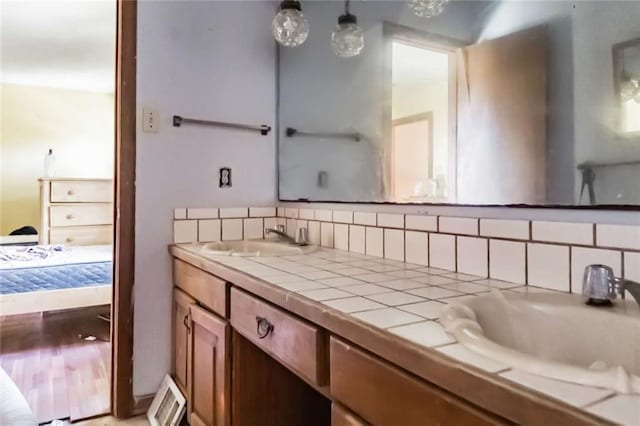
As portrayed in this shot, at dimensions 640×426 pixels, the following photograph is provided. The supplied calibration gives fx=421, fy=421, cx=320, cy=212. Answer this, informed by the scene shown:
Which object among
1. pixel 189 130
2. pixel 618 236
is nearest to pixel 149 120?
pixel 189 130

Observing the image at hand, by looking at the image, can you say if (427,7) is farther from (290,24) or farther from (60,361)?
(60,361)

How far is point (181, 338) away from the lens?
1669 millimetres

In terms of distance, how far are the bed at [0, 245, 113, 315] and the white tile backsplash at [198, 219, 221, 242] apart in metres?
0.99

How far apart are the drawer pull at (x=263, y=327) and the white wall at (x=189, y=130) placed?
919 millimetres

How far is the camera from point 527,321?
78cm

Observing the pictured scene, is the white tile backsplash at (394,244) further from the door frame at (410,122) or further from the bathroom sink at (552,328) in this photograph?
the bathroom sink at (552,328)

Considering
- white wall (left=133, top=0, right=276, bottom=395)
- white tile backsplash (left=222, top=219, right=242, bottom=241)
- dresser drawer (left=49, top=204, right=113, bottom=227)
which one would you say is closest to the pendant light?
white wall (left=133, top=0, right=276, bottom=395)

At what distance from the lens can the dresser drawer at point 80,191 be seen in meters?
4.41

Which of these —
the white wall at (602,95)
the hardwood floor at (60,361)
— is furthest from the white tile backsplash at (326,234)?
the hardwood floor at (60,361)

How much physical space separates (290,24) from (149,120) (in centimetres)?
71

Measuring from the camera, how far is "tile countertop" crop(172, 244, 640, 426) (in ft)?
1.39

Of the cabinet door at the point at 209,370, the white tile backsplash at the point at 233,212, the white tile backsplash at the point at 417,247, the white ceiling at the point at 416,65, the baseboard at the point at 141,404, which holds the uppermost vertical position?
the white ceiling at the point at 416,65

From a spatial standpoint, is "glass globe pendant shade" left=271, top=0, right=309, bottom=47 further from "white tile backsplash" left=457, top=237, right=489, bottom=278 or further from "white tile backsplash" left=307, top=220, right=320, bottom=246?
"white tile backsplash" left=457, top=237, right=489, bottom=278

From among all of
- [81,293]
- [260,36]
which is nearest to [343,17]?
[260,36]
